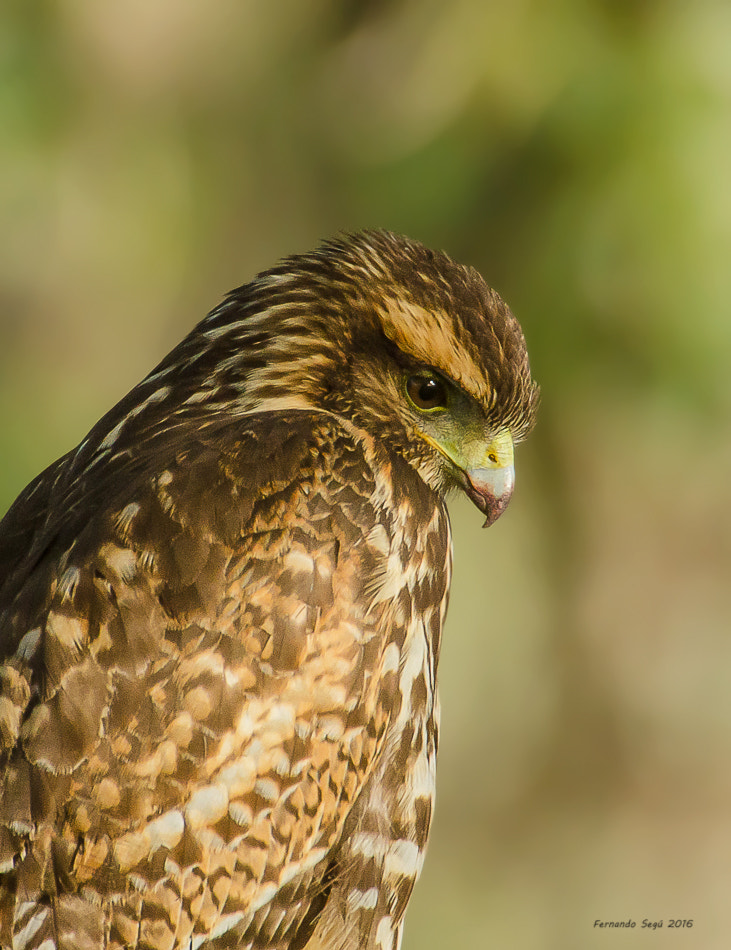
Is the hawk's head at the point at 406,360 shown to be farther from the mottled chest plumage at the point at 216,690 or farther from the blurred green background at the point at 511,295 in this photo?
the blurred green background at the point at 511,295

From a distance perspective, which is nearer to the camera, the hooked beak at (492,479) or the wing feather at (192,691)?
the wing feather at (192,691)

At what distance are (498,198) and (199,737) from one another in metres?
5.88

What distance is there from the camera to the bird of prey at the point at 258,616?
7.98ft

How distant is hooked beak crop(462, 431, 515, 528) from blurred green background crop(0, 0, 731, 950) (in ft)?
12.8

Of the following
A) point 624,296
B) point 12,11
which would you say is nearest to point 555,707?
point 624,296

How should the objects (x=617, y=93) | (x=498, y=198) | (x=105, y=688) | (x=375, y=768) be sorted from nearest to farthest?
(x=105, y=688)
(x=375, y=768)
(x=617, y=93)
(x=498, y=198)

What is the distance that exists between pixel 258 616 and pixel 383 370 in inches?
27.0

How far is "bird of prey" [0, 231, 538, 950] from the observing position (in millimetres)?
2432

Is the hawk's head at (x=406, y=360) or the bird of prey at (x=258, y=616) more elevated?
the hawk's head at (x=406, y=360)


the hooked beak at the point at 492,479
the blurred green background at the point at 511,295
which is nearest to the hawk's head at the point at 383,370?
the hooked beak at the point at 492,479

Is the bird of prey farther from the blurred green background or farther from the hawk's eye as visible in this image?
the blurred green background

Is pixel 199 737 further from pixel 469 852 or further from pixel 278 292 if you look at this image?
pixel 469 852

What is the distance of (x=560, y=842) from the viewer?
9156 millimetres

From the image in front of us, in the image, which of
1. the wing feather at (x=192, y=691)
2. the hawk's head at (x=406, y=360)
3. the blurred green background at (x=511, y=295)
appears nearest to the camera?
the wing feather at (x=192, y=691)
